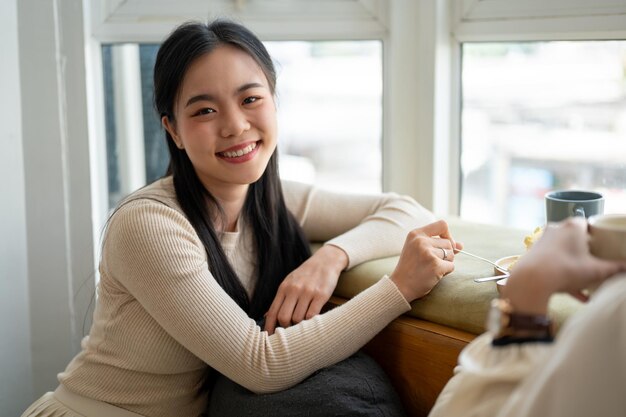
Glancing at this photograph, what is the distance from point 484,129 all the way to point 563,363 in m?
1.35

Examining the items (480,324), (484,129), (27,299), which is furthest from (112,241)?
(484,129)

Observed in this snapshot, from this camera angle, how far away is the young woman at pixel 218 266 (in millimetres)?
1336

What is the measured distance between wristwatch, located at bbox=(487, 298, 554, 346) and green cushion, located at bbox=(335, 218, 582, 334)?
1.17ft

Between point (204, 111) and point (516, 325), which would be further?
point (204, 111)

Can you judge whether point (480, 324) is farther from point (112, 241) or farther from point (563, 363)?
point (112, 241)

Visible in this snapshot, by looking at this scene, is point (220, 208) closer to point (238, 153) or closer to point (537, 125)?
point (238, 153)

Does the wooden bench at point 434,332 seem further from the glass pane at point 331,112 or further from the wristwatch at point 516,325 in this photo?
the glass pane at point 331,112

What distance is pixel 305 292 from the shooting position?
1.48 m

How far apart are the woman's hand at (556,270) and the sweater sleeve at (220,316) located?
502 mm

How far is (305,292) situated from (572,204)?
0.53 meters

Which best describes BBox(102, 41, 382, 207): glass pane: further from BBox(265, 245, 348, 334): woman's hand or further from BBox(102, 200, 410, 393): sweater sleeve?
BBox(102, 200, 410, 393): sweater sleeve

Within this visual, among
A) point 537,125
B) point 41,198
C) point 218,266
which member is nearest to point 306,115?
point 537,125

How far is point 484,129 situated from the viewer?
2066 mm

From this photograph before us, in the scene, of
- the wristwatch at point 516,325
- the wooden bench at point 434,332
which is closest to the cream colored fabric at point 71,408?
the wooden bench at point 434,332
